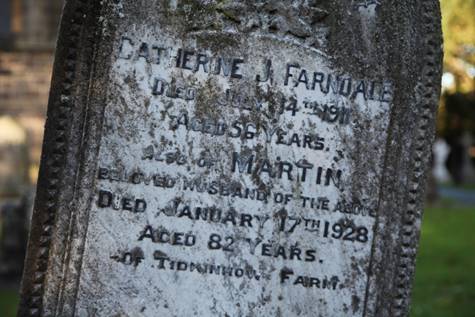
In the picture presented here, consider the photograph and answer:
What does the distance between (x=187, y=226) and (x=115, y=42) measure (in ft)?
2.87

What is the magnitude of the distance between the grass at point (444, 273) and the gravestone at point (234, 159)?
14.0 feet

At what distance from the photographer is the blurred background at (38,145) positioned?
31.1ft

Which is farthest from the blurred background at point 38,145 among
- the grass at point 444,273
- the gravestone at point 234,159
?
the gravestone at point 234,159

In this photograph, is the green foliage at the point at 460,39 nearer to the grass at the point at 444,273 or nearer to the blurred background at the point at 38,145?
the blurred background at the point at 38,145

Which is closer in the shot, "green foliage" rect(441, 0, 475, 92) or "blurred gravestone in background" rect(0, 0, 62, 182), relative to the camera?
"green foliage" rect(441, 0, 475, 92)

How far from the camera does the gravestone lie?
3.84m

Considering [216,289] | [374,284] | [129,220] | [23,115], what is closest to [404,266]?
[374,284]

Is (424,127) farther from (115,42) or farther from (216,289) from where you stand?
(115,42)

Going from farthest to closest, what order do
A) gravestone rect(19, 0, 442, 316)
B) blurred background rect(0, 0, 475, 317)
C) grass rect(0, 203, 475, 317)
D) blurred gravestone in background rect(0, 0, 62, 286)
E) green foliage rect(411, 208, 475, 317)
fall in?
blurred gravestone in background rect(0, 0, 62, 286) < blurred background rect(0, 0, 475, 317) < green foliage rect(411, 208, 475, 317) < grass rect(0, 203, 475, 317) < gravestone rect(19, 0, 442, 316)

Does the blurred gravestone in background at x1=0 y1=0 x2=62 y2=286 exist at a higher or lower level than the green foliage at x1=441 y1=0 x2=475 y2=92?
lower

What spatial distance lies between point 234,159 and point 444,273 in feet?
23.0

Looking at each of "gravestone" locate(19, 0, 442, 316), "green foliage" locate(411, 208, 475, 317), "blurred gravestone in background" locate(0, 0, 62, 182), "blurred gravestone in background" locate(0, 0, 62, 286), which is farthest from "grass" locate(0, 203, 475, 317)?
"blurred gravestone in background" locate(0, 0, 62, 182)

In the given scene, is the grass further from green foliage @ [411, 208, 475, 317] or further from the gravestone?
the gravestone

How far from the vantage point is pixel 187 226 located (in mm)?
3943
